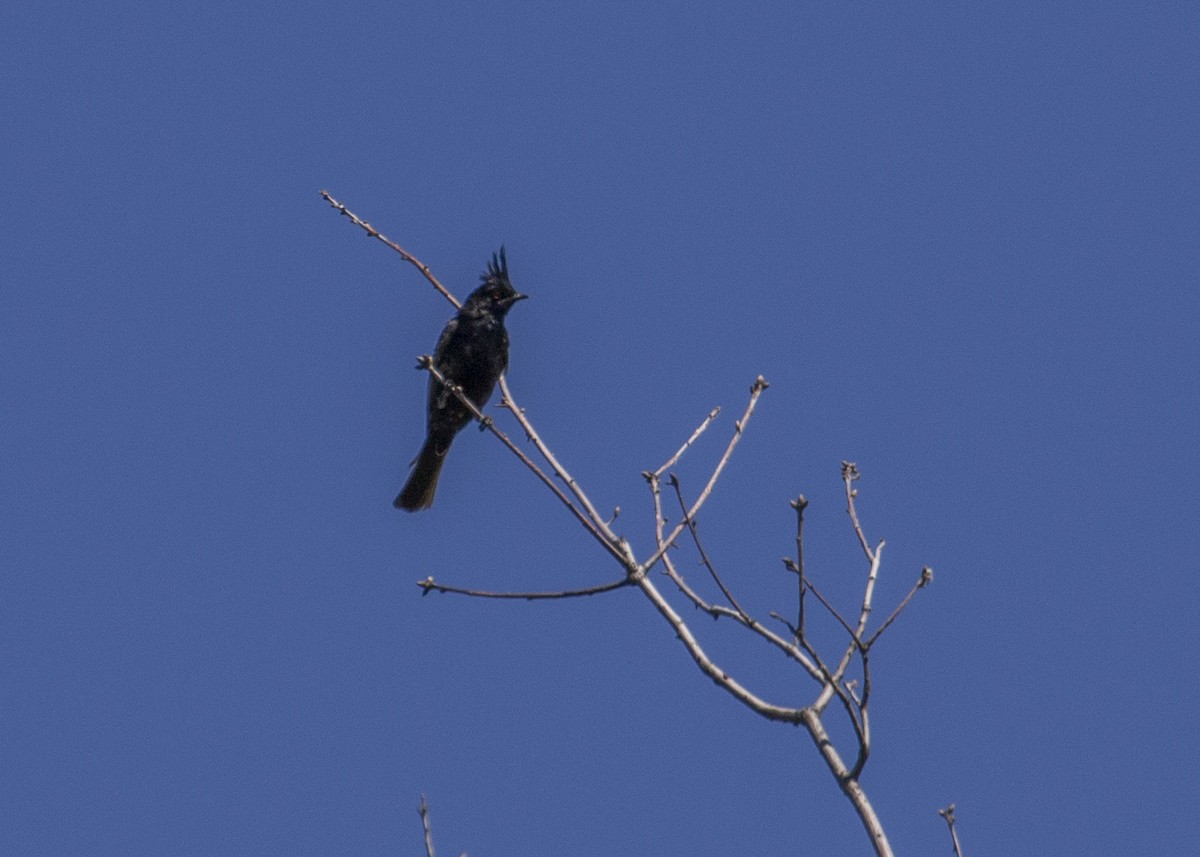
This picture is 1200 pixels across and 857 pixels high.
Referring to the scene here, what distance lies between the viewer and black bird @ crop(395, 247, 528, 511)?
349 inches

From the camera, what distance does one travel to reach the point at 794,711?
3830 mm

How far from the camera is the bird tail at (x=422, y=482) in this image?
30.2ft

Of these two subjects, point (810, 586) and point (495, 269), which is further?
point (495, 269)

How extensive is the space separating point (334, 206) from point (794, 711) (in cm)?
265

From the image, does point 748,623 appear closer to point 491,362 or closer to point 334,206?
point 334,206

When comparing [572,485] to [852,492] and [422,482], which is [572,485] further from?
[422,482]

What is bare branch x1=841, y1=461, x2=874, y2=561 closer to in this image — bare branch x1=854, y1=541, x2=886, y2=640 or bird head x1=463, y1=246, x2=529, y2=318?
bare branch x1=854, y1=541, x2=886, y2=640

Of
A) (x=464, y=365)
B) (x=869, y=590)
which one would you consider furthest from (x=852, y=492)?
(x=464, y=365)

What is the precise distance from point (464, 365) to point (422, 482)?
2.72ft

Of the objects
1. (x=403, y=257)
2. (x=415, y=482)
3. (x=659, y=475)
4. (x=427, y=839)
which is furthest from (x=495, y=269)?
(x=427, y=839)

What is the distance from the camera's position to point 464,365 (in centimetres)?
888

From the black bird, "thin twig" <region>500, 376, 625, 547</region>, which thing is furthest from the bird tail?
"thin twig" <region>500, 376, 625, 547</region>

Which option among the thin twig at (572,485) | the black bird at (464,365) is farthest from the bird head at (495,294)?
the thin twig at (572,485)

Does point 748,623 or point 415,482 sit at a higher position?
point 415,482
